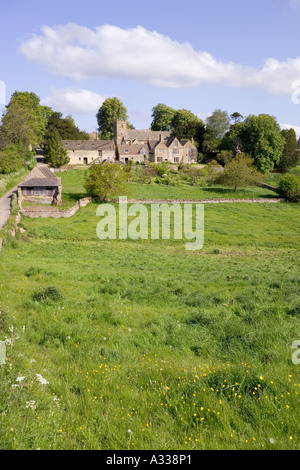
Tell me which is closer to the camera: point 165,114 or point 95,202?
point 95,202

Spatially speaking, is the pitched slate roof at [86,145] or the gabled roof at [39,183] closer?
the gabled roof at [39,183]

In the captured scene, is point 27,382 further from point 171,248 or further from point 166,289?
point 171,248

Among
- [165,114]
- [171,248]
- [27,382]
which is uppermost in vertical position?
[165,114]

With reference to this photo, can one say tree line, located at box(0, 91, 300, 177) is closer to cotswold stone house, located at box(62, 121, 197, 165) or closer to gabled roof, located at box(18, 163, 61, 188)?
cotswold stone house, located at box(62, 121, 197, 165)

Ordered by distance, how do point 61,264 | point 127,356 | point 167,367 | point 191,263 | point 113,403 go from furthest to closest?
point 191,263, point 61,264, point 127,356, point 167,367, point 113,403

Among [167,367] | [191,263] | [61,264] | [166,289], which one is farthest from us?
[191,263]

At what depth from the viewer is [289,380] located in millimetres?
5910

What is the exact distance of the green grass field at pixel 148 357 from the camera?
4973 millimetres

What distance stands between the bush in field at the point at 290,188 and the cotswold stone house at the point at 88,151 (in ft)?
145

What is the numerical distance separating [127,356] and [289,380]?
3.69 metres

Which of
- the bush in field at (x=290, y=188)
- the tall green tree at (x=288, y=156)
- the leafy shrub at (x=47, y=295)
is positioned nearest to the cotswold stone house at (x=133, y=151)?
the tall green tree at (x=288, y=156)

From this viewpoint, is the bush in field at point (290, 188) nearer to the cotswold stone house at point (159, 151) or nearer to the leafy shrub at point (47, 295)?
the cotswold stone house at point (159, 151)
